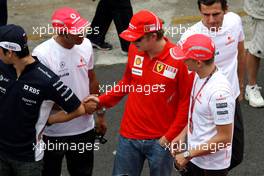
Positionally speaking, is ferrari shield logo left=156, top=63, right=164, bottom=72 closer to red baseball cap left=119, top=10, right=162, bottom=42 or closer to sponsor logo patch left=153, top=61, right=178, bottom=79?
sponsor logo patch left=153, top=61, right=178, bottom=79

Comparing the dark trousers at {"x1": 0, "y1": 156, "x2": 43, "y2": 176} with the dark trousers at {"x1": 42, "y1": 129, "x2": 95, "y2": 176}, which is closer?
the dark trousers at {"x1": 0, "y1": 156, "x2": 43, "y2": 176}

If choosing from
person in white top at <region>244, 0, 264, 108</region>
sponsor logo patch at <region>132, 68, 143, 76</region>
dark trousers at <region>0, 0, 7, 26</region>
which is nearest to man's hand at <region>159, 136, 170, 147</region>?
sponsor logo patch at <region>132, 68, 143, 76</region>

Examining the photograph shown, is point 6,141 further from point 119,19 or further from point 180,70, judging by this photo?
point 119,19

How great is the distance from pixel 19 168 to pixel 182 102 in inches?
49.3

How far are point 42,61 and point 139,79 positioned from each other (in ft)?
2.34

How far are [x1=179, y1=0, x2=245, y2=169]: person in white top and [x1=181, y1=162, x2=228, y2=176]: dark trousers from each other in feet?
1.52

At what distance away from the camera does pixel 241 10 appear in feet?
28.2

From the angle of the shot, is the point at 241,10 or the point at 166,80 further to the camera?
the point at 241,10

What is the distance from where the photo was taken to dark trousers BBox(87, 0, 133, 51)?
23.9 ft

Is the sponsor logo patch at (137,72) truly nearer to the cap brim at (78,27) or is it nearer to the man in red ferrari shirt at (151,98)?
the man in red ferrari shirt at (151,98)

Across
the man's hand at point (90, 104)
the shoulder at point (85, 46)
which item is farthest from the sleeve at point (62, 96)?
the shoulder at point (85, 46)

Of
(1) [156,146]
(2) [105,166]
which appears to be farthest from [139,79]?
(2) [105,166]

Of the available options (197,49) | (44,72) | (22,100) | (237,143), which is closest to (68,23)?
(44,72)

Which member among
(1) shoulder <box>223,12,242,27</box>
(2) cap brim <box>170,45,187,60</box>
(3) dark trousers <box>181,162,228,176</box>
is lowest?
(3) dark trousers <box>181,162,228,176</box>
